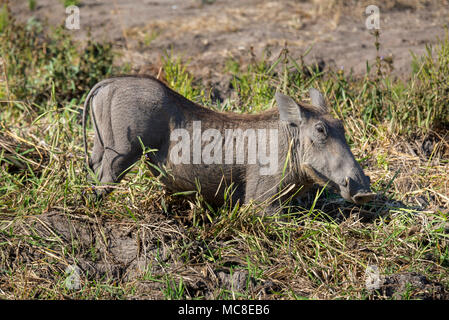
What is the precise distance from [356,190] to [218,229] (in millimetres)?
969

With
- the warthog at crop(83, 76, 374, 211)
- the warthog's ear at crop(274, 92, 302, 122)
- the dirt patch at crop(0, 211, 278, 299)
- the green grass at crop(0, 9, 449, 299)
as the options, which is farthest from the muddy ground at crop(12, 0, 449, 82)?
the dirt patch at crop(0, 211, 278, 299)

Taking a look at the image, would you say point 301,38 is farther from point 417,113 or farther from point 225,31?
point 417,113

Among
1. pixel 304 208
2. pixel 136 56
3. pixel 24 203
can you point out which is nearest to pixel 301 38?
pixel 136 56

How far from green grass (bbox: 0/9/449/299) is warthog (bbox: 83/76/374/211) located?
0.57ft

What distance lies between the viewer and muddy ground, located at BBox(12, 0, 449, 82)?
6.86 m

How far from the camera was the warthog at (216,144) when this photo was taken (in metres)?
4.07

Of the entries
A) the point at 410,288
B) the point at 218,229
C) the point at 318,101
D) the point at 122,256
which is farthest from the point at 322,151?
the point at 122,256

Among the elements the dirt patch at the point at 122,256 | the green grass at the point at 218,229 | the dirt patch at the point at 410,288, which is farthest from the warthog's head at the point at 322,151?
the dirt patch at the point at 122,256

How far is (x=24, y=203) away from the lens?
4355 mm

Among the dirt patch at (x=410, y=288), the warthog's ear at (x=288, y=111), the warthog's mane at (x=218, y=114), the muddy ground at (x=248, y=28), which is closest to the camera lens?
the dirt patch at (x=410, y=288)

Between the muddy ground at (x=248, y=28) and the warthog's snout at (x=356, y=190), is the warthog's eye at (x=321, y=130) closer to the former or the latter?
the warthog's snout at (x=356, y=190)

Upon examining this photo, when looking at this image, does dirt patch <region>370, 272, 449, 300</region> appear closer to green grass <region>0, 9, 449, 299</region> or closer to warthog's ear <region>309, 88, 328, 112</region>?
green grass <region>0, 9, 449, 299</region>

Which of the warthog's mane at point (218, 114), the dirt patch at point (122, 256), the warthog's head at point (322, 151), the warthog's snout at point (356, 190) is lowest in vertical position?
the dirt patch at point (122, 256)

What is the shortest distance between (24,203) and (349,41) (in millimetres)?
4581
